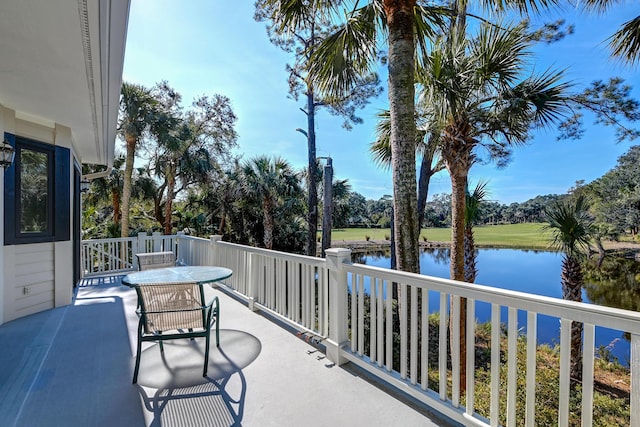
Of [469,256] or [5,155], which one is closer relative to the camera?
[5,155]

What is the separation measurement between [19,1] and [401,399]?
391 cm

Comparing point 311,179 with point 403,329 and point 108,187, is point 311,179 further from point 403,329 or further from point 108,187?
point 108,187

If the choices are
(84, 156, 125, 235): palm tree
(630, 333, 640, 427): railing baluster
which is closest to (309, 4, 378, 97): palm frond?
(630, 333, 640, 427): railing baluster

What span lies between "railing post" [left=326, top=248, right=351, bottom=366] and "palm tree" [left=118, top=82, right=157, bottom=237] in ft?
33.2

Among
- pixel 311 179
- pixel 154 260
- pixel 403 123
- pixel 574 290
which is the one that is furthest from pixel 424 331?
pixel 311 179

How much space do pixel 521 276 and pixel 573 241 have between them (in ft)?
36.6

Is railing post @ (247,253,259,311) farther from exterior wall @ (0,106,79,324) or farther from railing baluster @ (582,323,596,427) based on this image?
railing baluster @ (582,323,596,427)

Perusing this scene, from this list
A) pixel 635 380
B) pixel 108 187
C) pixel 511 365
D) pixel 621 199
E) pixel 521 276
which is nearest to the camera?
pixel 635 380

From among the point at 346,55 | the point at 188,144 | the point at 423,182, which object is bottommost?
the point at 423,182

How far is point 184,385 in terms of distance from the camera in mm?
2316

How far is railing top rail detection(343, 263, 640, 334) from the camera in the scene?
1205 millimetres

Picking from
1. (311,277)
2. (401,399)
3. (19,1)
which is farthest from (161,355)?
(19,1)

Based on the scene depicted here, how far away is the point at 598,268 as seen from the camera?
12.5 meters

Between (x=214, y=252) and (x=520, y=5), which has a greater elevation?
(x=520, y=5)
